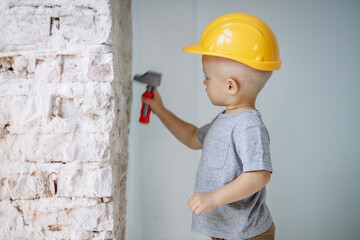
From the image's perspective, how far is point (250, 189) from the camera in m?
0.91

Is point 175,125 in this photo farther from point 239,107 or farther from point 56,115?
point 56,115

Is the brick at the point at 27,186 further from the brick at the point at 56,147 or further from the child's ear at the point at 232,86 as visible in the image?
the child's ear at the point at 232,86

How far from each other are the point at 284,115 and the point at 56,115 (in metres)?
0.93

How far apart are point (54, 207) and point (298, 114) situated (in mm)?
1007

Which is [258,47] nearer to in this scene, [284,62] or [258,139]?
[258,139]

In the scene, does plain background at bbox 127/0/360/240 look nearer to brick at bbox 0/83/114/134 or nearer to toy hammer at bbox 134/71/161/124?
toy hammer at bbox 134/71/161/124

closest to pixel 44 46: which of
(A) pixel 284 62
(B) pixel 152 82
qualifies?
(B) pixel 152 82

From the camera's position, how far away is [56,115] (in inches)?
34.7

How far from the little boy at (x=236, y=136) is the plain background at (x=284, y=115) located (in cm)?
39

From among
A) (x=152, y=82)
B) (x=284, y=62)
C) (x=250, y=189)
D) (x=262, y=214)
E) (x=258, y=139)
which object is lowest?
(x=262, y=214)

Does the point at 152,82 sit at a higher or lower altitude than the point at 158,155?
higher

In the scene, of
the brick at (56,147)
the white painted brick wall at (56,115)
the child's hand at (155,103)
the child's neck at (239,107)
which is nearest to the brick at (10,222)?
the white painted brick wall at (56,115)

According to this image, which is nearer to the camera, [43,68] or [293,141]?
[43,68]

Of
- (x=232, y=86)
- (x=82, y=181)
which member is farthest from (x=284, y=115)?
(x=82, y=181)
